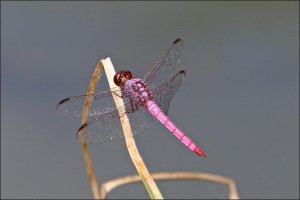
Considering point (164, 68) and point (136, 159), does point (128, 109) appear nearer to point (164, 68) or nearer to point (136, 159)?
point (164, 68)

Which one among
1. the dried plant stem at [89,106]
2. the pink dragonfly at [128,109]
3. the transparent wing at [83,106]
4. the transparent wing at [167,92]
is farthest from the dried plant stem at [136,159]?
the transparent wing at [167,92]

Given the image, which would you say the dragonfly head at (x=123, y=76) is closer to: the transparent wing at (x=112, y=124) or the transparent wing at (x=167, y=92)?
the transparent wing at (x=112, y=124)

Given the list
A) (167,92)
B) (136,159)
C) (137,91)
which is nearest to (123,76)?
(137,91)

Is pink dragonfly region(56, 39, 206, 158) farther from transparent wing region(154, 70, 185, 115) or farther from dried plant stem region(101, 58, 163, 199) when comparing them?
dried plant stem region(101, 58, 163, 199)

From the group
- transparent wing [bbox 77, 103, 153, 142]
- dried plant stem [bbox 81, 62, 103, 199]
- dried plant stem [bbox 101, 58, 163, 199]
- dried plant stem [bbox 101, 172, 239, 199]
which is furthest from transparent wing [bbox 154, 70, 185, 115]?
dried plant stem [bbox 101, 58, 163, 199]

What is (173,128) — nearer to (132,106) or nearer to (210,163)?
(132,106)
